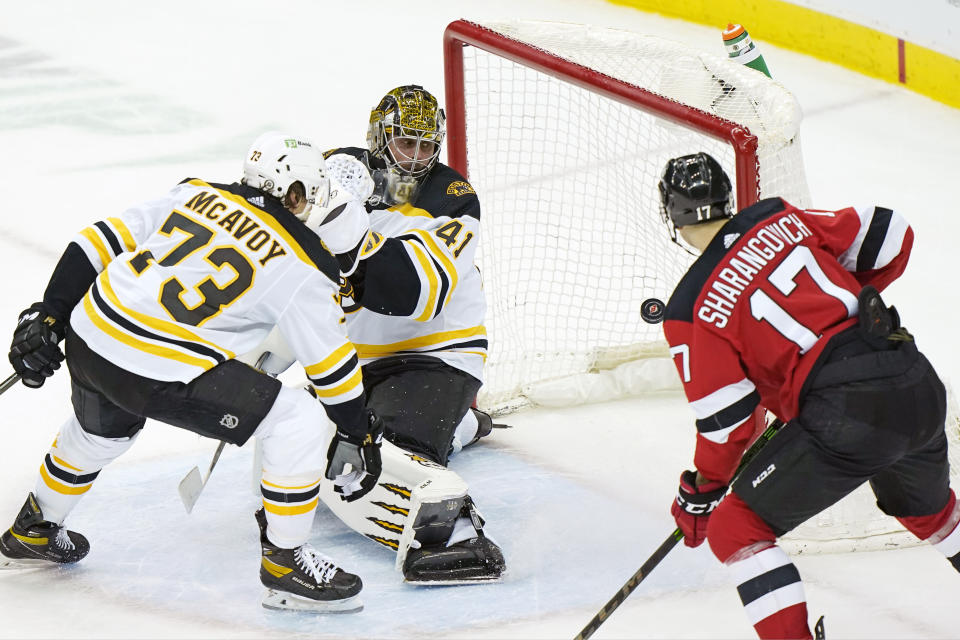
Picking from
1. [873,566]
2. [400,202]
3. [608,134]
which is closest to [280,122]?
[608,134]

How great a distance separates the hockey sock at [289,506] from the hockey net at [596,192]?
1140 millimetres

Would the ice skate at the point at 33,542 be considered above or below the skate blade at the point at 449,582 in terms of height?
above

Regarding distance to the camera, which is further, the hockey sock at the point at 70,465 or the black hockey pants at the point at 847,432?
the hockey sock at the point at 70,465

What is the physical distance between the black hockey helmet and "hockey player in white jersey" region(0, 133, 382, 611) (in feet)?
2.43

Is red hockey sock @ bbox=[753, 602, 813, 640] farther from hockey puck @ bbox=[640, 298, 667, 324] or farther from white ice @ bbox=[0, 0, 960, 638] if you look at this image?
hockey puck @ bbox=[640, 298, 667, 324]

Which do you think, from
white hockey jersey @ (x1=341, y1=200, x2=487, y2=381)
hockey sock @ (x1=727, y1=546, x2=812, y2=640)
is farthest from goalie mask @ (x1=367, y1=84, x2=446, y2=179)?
hockey sock @ (x1=727, y1=546, x2=812, y2=640)

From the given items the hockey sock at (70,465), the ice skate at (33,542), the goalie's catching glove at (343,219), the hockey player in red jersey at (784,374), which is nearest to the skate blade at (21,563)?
the ice skate at (33,542)

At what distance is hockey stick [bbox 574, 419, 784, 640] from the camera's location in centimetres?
277

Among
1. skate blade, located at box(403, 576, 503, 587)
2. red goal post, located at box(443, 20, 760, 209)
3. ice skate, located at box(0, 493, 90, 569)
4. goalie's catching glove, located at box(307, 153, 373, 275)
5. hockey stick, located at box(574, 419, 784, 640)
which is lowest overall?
skate blade, located at box(403, 576, 503, 587)

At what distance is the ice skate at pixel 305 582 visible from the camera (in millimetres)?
3010

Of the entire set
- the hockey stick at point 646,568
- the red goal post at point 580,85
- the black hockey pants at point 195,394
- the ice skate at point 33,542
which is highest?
the red goal post at point 580,85

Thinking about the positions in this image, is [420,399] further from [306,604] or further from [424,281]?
[306,604]

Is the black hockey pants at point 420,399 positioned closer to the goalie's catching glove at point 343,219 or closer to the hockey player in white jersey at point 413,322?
the hockey player in white jersey at point 413,322

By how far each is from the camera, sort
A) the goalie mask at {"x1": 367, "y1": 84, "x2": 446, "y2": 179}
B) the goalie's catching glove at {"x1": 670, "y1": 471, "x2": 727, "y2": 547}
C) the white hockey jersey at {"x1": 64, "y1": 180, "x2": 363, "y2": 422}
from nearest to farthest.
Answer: the goalie's catching glove at {"x1": 670, "y1": 471, "x2": 727, "y2": 547}
the white hockey jersey at {"x1": 64, "y1": 180, "x2": 363, "y2": 422}
the goalie mask at {"x1": 367, "y1": 84, "x2": 446, "y2": 179}
